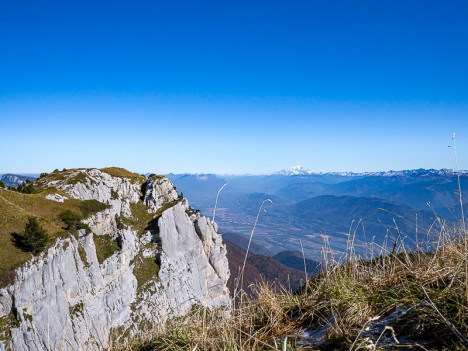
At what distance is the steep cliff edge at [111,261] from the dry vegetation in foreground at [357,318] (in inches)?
1379

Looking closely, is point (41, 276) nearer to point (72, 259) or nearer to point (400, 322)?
point (72, 259)

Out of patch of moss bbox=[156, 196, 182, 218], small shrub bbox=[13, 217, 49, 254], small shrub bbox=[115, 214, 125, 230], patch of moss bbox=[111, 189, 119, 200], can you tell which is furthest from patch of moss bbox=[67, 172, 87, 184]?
small shrub bbox=[13, 217, 49, 254]

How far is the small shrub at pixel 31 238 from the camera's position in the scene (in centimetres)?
4747

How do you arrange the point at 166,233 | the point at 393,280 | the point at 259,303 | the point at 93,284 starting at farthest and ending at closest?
the point at 166,233, the point at 93,284, the point at 259,303, the point at 393,280

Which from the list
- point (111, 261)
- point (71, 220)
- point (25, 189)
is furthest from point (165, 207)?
point (25, 189)

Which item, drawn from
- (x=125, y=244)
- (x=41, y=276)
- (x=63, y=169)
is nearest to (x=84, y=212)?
(x=125, y=244)

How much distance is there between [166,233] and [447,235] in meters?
86.6

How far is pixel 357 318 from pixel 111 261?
73827 millimetres

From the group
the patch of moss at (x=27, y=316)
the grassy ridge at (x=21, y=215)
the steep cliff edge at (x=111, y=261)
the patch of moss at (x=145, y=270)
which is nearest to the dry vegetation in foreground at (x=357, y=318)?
the steep cliff edge at (x=111, y=261)

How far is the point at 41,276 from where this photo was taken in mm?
48500

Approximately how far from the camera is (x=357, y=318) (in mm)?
3311

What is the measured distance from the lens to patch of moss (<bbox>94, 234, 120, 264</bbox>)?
69188 mm

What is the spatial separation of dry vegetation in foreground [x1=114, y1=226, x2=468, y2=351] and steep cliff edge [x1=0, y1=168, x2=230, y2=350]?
35027 mm

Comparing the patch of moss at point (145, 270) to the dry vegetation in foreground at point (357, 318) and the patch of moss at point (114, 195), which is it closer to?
the patch of moss at point (114, 195)
